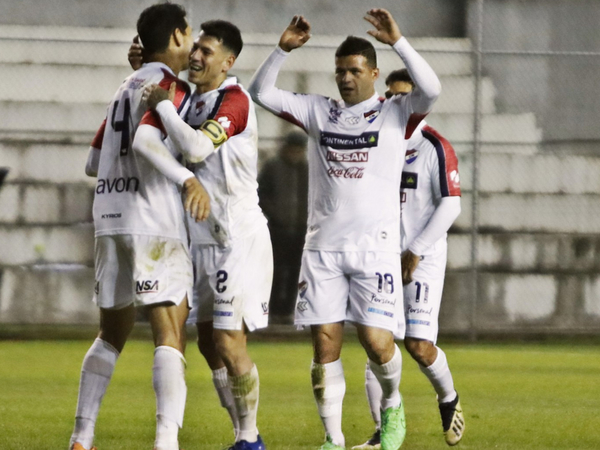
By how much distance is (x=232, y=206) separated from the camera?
5.25m

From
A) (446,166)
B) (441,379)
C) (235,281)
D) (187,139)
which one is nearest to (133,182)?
(187,139)

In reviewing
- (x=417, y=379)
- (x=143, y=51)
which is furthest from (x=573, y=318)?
(x=143, y=51)

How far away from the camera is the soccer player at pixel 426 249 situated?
627 centimetres

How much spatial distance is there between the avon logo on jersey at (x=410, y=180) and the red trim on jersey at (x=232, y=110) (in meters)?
1.52

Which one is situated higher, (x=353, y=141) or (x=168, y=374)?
(x=353, y=141)

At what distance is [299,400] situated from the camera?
784cm

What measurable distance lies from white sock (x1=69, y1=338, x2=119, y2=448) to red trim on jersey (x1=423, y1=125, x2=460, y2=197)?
208cm

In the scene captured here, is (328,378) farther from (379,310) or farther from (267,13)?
(267,13)

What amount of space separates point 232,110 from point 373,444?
195 cm

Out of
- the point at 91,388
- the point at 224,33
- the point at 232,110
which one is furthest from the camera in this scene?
the point at 224,33

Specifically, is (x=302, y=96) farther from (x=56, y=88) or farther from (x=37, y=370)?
(x=56, y=88)

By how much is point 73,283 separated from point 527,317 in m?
4.71

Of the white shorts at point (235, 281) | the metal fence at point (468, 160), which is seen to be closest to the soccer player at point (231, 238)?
the white shorts at point (235, 281)

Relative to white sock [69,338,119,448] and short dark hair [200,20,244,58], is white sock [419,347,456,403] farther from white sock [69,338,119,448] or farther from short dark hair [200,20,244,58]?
short dark hair [200,20,244,58]
